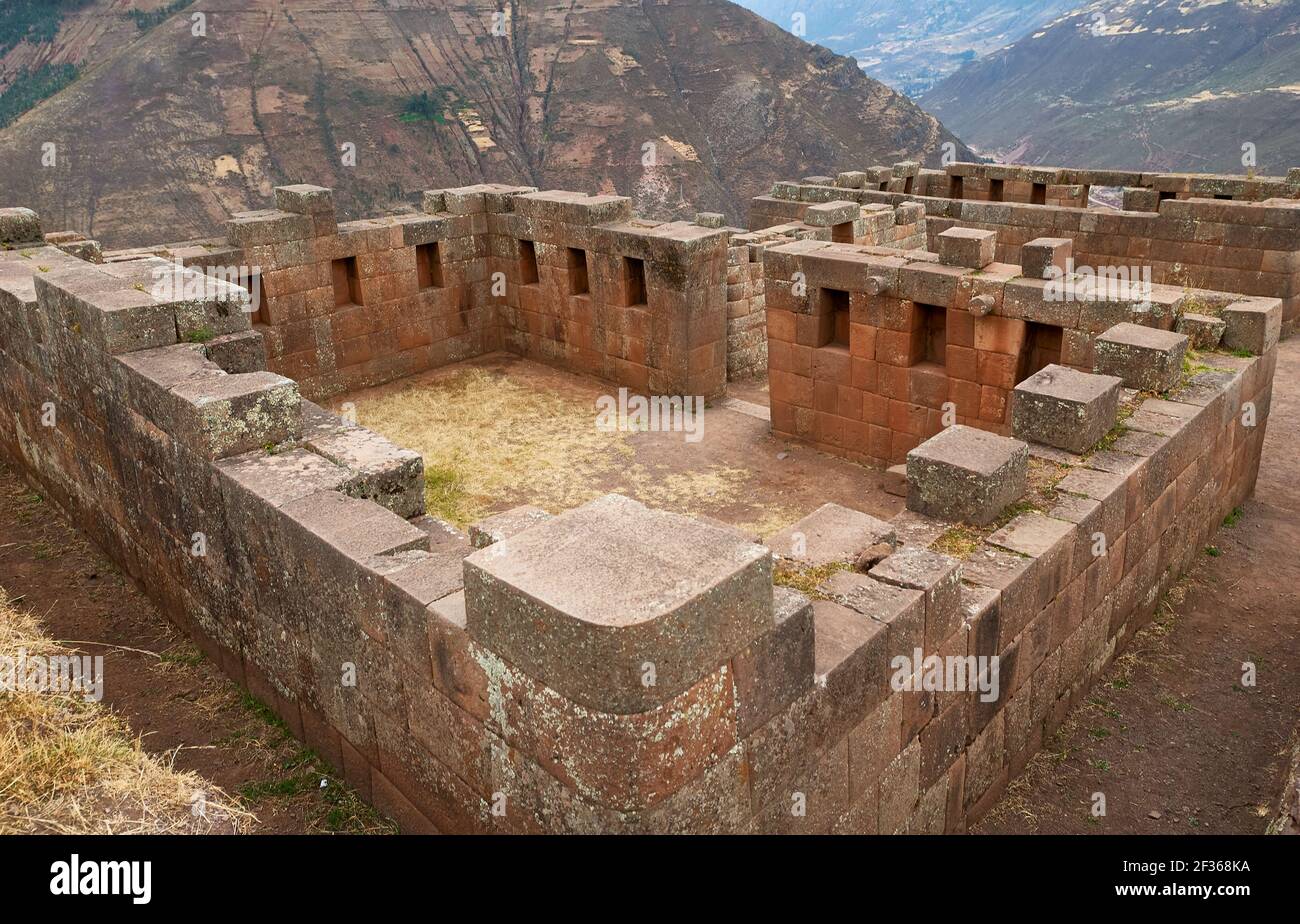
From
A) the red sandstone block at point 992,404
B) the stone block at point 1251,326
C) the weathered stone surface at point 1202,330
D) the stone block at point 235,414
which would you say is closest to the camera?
the stone block at point 235,414

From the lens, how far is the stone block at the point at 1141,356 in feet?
26.1

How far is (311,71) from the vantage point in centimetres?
5038

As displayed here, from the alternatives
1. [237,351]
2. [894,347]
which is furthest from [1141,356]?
[237,351]

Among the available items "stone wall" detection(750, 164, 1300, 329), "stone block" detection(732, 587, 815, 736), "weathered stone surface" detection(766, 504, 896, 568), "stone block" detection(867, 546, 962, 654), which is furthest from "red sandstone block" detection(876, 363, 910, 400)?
"stone block" detection(732, 587, 815, 736)

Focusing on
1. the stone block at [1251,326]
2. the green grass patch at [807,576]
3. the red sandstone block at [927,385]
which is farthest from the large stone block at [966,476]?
the stone block at [1251,326]

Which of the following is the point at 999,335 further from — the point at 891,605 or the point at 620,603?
the point at 620,603

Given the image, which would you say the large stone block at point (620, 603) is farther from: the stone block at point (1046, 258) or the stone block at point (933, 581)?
the stone block at point (1046, 258)

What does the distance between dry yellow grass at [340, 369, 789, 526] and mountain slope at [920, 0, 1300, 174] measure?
53.4 metres

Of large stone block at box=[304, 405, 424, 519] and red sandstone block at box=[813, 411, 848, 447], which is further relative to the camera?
red sandstone block at box=[813, 411, 848, 447]

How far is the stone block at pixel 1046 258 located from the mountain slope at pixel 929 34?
126 meters

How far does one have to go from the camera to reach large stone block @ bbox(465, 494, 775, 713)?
358cm

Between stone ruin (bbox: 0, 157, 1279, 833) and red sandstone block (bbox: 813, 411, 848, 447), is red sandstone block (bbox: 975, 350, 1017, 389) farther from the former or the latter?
red sandstone block (bbox: 813, 411, 848, 447)
